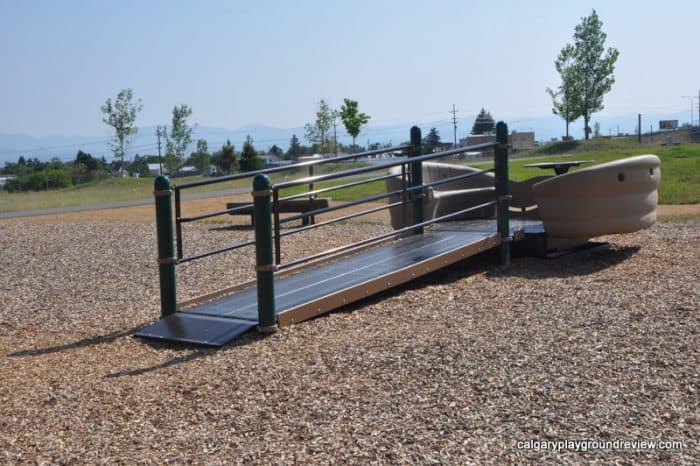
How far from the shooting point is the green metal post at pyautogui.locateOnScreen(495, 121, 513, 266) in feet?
27.0

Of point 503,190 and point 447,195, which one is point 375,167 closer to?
point 503,190

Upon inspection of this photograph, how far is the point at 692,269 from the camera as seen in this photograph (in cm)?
749

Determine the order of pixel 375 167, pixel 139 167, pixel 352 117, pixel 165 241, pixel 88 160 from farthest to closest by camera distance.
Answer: pixel 139 167
pixel 88 160
pixel 352 117
pixel 375 167
pixel 165 241

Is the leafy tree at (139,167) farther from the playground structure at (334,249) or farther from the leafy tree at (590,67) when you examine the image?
the playground structure at (334,249)

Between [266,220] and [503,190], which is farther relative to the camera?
[503,190]

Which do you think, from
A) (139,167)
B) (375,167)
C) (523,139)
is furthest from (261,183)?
(523,139)

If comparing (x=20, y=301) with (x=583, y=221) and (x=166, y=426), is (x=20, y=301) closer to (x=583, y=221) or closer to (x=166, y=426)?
(x=166, y=426)

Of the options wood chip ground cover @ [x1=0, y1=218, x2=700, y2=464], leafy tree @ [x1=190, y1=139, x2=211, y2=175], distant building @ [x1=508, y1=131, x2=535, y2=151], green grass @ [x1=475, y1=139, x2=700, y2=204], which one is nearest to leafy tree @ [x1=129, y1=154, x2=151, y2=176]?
leafy tree @ [x1=190, y1=139, x2=211, y2=175]

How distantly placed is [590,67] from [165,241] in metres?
47.2

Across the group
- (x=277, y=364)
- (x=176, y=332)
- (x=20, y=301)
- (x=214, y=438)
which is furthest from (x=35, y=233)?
(x=214, y=438)

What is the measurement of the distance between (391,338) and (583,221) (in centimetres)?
330

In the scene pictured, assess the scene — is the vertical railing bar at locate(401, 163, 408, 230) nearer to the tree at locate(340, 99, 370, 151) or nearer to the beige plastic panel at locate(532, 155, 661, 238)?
the beige plastic panel at locate(532, 155, 661, 238)

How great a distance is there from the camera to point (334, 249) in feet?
23.0

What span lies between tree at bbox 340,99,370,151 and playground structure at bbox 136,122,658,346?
36.8 meters
